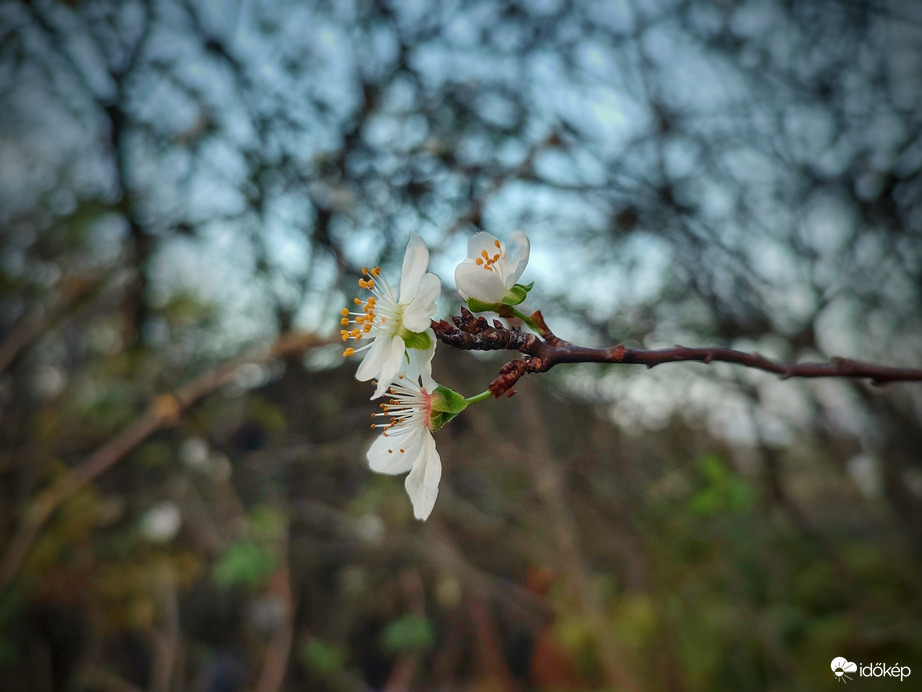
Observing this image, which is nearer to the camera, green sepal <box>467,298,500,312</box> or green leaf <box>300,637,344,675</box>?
green sepal <box>467,298,500,312</box>

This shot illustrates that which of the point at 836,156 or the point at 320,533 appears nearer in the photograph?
the point at 836,156

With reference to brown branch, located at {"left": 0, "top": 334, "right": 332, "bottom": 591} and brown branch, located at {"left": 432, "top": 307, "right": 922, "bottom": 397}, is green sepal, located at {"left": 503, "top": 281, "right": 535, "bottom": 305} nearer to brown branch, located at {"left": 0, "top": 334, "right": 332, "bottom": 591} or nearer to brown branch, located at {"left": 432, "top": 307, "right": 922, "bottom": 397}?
brown branch, located at {"left": 432, "top": 307, "right": 922, "bottom": 397}

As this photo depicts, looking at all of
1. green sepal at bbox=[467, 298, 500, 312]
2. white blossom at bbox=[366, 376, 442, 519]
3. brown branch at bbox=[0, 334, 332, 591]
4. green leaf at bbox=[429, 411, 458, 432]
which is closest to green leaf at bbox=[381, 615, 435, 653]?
brown branch at bbox=[0, 334, 332, 591]

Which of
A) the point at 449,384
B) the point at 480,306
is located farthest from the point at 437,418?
the point at 449,384

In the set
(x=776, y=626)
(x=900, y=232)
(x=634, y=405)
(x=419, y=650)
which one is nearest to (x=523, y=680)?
(x=419, y=650)

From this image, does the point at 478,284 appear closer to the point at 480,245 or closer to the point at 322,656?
the point at 480,245

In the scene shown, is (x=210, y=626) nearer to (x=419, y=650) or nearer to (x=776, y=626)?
(x=419, y=650)
